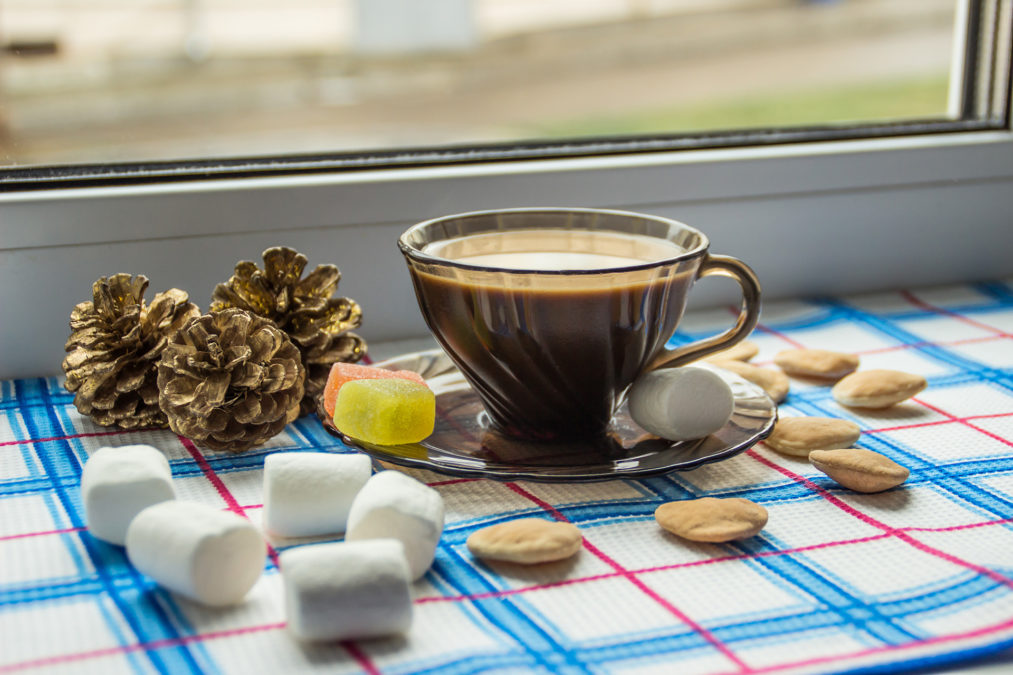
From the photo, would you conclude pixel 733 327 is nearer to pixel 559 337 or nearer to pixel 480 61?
pixel 559 337

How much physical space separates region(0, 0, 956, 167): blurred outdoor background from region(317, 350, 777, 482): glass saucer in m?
4.62

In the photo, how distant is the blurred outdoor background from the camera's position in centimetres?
568

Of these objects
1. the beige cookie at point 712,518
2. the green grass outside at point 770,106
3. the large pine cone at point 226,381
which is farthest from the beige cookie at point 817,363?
the green grass outside at point 770,106

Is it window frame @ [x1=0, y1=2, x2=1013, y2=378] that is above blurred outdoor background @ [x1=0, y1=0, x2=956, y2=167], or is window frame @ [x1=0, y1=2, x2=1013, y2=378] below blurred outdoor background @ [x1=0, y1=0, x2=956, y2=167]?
below

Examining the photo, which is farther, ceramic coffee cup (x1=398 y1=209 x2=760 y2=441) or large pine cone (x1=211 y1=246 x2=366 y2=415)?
large pine cone (x1=211 y1=246 x2=366 y2=415)

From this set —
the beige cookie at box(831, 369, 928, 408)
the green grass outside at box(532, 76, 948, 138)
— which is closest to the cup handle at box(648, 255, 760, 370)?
the beige cookie at box(831, 369, 928, 408)

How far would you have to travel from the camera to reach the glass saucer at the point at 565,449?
20.2 inches

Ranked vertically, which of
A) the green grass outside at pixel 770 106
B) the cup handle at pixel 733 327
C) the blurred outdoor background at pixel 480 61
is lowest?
the cup handle at pixel 733 327

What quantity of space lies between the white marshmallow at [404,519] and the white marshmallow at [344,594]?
4 cm

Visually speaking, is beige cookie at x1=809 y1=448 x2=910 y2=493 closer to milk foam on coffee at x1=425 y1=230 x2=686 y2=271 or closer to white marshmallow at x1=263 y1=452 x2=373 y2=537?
milk foam on coffee at x1=425 y1=230 x2=686 y2=271

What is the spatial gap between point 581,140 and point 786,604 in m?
0.56

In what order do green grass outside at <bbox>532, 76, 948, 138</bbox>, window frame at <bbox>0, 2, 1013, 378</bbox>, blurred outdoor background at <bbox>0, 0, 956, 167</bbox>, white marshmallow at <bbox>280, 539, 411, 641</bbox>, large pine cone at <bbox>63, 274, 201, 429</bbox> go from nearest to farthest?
white marshmallow at <bbox>280, 539, 411, 641</bbox>
large pine cone at <bbox>63, 274, 201, 429</bbox>
window frame at <bbox>0, 2, 1013, 378</bbox>
green grass outside at <bbox>532, 76, 948, 138</bbox>
blurred outdoor background at <bbox>0, 0, 956, 167</bbox>

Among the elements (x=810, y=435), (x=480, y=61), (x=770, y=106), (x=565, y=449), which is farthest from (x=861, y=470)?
(x=480, y=61)

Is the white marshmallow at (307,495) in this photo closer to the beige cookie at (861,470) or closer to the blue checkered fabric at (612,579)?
the blue checkered fabric at (612,579)
